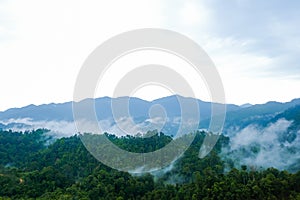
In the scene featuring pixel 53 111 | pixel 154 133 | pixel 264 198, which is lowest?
pixel 264 198

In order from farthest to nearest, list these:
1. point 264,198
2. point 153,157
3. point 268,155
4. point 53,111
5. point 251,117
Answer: point 53,111
point 251,117
point 268,155
point 153,157
point 264,198

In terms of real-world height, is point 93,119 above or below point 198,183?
above

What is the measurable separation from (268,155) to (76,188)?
20.7 meters

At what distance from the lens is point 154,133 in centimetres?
2594

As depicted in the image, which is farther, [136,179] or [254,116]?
[254,116]

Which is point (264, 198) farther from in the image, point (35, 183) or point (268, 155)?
point (268, 155)

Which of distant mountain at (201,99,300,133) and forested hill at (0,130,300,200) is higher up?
distant mountain at (201,99,300,133)

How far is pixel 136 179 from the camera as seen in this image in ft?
65.1

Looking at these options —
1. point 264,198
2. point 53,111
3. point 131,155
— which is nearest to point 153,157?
point 131,155

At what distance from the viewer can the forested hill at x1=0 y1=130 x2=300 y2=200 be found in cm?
1619

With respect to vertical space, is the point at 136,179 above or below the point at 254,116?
below

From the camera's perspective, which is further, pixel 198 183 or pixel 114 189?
pixel 114 189

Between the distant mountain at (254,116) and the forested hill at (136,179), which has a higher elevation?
the distant mountain at (254,116)

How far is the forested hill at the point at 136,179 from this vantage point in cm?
1619
